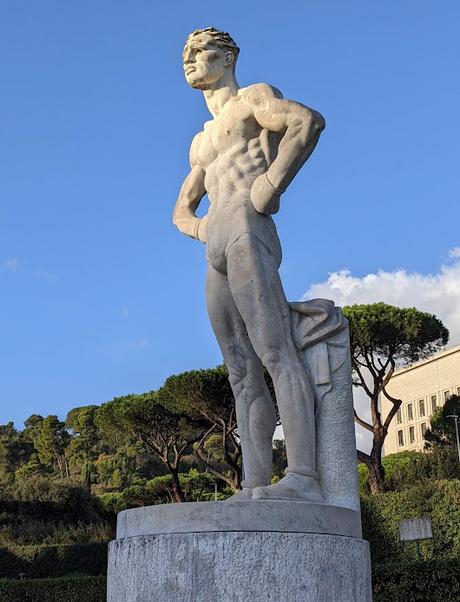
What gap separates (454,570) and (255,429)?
8.35 metres

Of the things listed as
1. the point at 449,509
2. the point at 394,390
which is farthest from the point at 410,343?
the point at 394,390

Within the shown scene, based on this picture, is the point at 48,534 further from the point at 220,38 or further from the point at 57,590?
the point at 220,38

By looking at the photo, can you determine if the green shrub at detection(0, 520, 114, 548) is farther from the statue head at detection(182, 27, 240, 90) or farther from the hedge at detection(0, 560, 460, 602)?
the statue head at detection(182, 27, 240, 90)

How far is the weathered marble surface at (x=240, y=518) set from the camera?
372 cm

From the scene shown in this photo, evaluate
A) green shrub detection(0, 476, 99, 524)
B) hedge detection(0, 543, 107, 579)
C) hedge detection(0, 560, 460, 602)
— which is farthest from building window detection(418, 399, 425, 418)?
hedge detection(0, 560, 460, 602)

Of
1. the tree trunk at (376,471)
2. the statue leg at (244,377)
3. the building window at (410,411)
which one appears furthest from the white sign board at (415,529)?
the building window at (410,411)

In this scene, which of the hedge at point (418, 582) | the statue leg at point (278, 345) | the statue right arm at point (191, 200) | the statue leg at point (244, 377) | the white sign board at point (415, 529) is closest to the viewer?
the statue leg at point (278, 345)

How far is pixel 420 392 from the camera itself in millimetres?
63750

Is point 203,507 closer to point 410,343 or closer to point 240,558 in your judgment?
point 240,558

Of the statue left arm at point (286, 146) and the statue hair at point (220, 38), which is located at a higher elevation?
the statue hair at point (220, 38)

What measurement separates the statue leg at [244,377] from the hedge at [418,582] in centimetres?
817

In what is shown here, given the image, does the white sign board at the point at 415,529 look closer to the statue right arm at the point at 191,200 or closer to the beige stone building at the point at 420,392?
the statue right arm at the point at 191,200

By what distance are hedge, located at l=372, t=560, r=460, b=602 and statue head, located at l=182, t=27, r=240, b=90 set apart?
9.13 m

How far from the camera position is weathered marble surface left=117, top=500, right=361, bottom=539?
372cm
